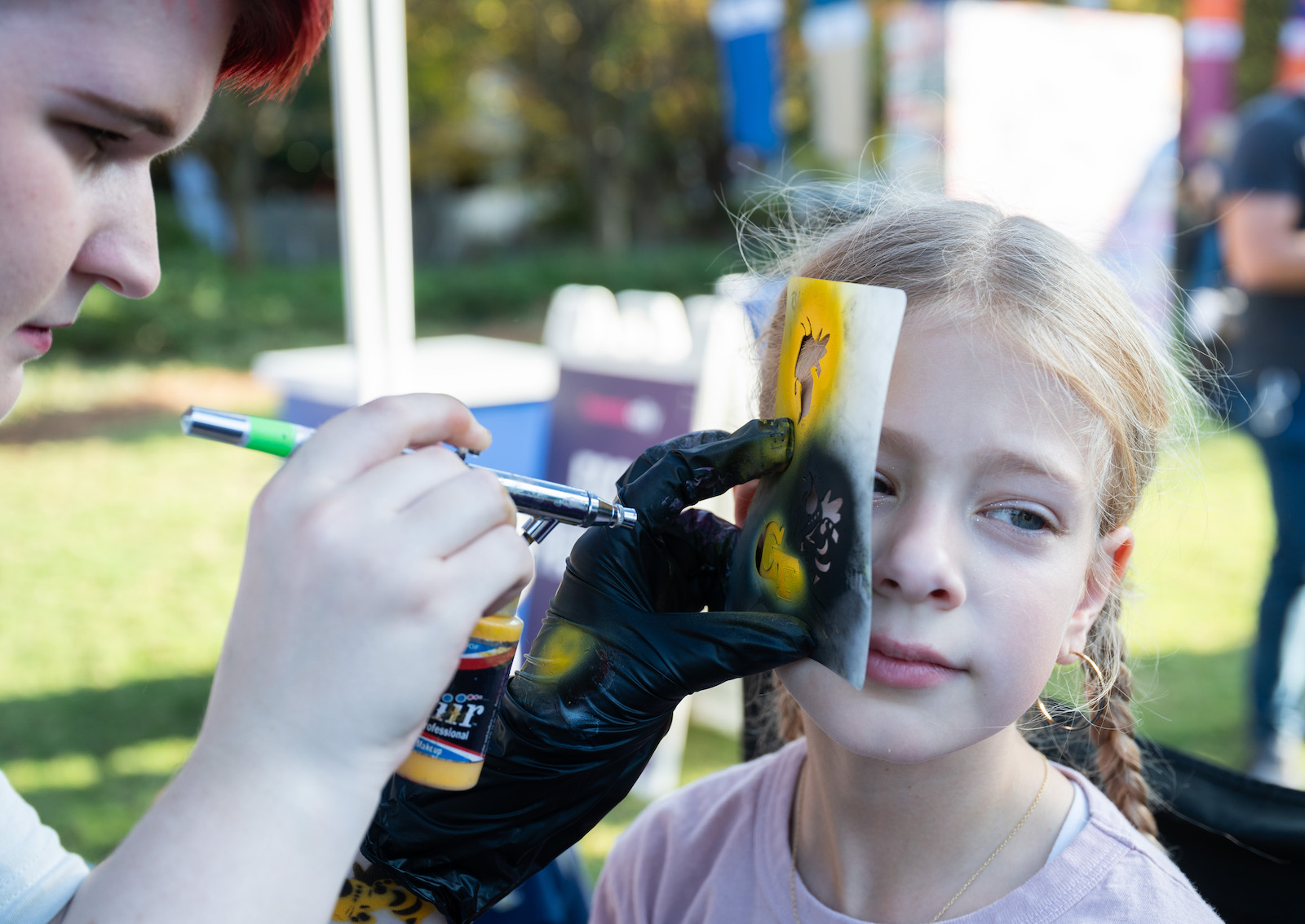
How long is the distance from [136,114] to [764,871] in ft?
3.42

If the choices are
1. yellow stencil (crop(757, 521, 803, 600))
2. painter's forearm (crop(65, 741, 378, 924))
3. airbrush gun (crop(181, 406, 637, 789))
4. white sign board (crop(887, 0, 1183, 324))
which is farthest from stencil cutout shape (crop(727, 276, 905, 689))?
white sign board (crop(887, 0, 1183, 324))

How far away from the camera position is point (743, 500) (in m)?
1.33

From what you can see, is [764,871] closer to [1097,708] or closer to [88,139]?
[1097,708]

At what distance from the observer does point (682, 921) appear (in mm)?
1307

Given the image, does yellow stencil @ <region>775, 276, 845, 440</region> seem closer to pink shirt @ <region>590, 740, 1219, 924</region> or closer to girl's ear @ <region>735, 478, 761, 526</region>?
girl's ear @ <region>735, 478, 761, 526</region>

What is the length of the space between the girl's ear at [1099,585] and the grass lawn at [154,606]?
0.61 ft

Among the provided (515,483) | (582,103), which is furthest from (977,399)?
(582,103)

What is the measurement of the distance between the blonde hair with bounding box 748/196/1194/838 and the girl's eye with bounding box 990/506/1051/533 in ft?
0.37

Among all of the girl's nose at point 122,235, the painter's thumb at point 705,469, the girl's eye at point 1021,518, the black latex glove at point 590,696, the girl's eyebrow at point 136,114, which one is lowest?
the black latex glove at point 590,696

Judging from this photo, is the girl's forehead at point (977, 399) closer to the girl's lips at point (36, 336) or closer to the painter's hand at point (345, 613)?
the painter's hand at point (345, 613)

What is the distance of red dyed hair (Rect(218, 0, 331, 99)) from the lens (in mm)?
987

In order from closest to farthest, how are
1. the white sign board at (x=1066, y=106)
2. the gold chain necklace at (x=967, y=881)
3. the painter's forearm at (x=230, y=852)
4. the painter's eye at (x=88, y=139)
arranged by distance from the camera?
1. the painter's forearm at (x=230, y=852)
2. the painter's eye at (x=88, y=139)
3. the gold chain necklace at (x=967, y=881)
4. the white sign board at (x=1066, y=106)

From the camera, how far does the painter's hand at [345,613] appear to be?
729 mm

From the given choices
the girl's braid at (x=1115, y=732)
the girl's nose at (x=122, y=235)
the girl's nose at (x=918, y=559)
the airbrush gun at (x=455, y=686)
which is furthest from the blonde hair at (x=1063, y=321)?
the girl's nose at (x=122, y=235)
